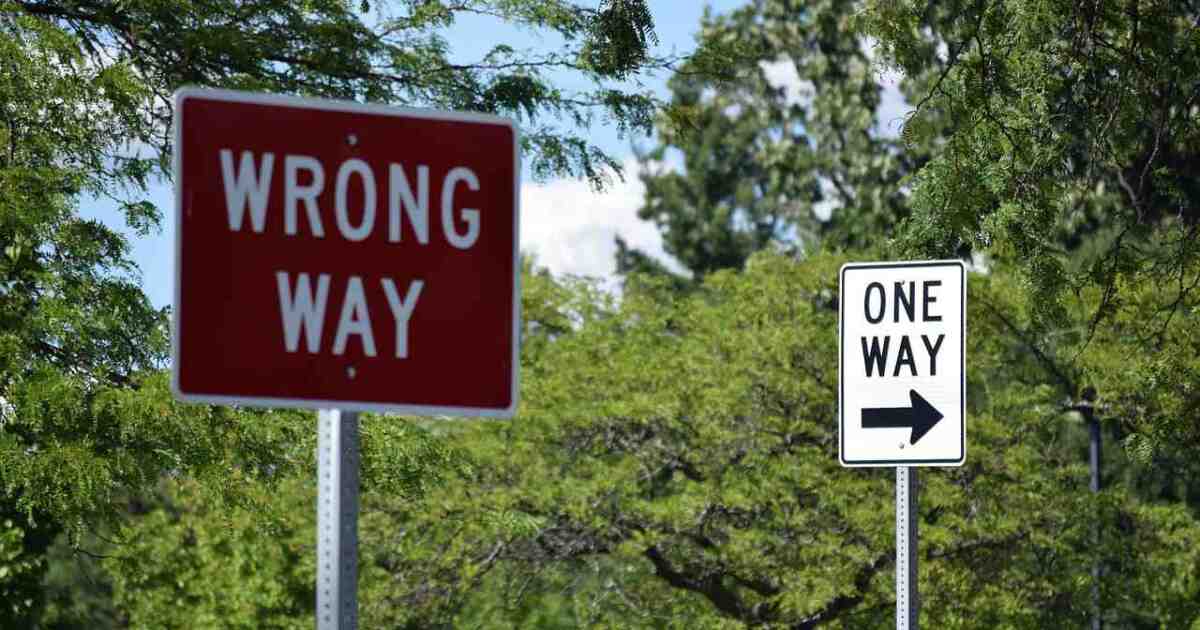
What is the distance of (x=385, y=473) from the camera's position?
13633 millimetres

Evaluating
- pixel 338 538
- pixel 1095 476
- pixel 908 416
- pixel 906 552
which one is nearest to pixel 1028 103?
pixel 908 416

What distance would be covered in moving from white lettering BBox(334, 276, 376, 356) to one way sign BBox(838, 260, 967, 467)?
16.5 ft

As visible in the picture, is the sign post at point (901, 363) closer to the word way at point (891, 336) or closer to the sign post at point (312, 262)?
the word way at point (891, 336)

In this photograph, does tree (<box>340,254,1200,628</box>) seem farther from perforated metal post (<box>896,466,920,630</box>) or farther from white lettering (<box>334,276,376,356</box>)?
white lettering (<box>334,276,376,356</box>)

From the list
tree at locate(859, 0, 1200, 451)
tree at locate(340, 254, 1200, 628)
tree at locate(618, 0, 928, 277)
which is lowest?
tree at locate(340, 254, 1200, 628)

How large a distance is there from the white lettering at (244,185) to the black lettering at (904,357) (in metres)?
→ 5.19

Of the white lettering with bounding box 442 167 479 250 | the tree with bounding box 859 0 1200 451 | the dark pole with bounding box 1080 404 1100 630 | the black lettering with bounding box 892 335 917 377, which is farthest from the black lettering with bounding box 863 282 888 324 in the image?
the dark pole with bounding box 1080 404 1100 630

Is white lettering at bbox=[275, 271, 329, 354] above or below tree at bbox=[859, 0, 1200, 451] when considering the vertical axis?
below

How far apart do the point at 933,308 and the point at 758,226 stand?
150 ft

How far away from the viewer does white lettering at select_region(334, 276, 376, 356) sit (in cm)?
341

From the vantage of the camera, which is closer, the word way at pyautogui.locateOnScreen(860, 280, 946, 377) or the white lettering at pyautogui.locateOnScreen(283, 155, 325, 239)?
the white lettering at pyautogui.locateOnScreen(283, 155, 325, 239)

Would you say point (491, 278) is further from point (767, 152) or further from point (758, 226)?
point (758, 226)

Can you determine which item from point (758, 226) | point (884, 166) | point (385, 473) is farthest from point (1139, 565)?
point (758, 226)

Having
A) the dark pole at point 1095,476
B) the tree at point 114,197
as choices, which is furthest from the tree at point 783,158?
the tree at point 114,197
